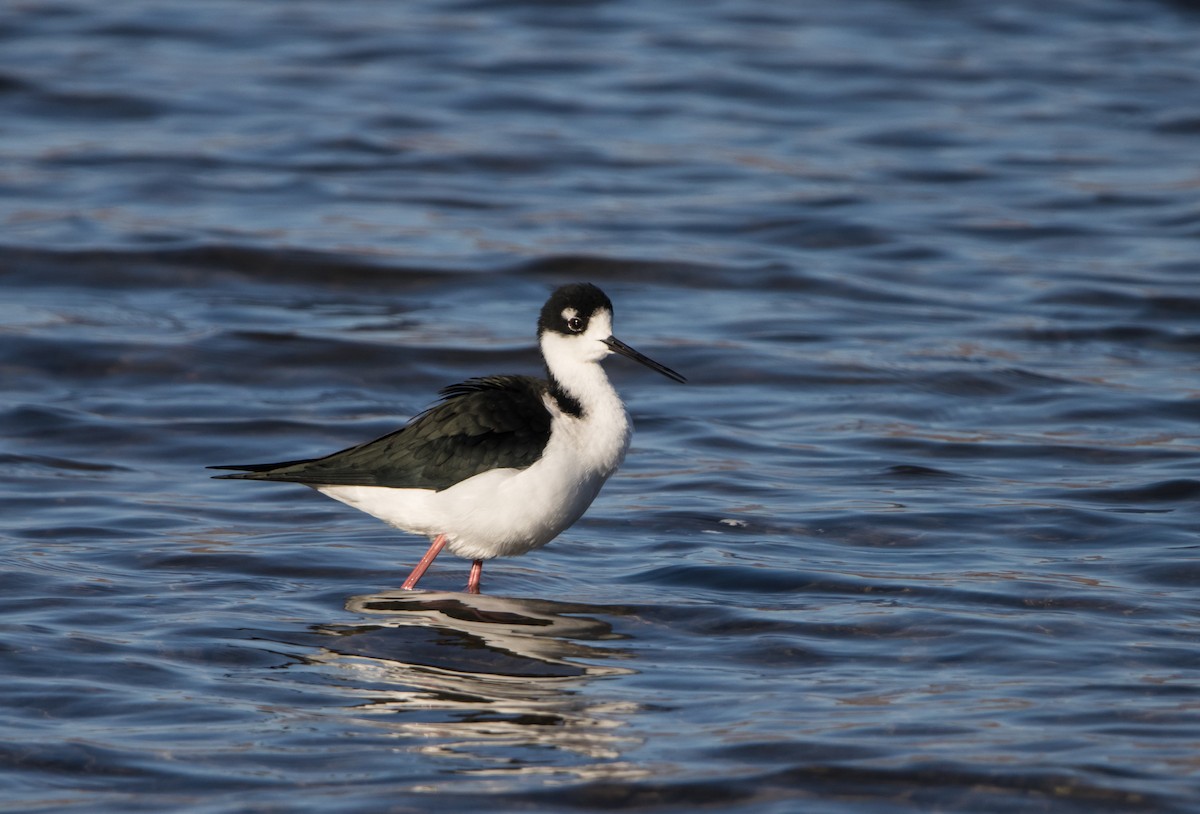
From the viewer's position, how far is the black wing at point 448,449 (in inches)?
→ 297

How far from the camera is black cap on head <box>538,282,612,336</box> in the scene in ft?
26.1

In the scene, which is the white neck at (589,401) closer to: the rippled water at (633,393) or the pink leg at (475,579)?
the rippled water at (633,393)

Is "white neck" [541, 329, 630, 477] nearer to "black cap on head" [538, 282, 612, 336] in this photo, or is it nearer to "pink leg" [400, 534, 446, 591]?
"black cap on head" [538, 282, 612, 336]

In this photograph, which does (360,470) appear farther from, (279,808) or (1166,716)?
(1166,716)

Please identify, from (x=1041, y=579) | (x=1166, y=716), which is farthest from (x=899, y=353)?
(x=1166, y=716)

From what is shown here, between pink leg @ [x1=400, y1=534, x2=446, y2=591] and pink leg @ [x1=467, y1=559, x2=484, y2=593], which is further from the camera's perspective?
pink leg @ [x1=467, y1=559, x2=484, y2=593]

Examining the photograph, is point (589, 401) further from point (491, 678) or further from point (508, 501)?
point (491, 678)

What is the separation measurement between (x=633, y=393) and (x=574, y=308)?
12.1 ft

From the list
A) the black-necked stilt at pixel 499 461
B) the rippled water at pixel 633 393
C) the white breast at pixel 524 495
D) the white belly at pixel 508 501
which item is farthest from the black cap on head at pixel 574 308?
the rippled water at pixel 633 393

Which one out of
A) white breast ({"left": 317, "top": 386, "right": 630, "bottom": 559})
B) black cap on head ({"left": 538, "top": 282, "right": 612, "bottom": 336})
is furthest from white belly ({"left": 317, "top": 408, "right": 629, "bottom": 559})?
black cap on head ({"left": 538, "top": 282, "right": 612, "bottom": 336})

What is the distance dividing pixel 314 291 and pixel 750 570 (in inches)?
248

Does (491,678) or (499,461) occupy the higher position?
(499,461)

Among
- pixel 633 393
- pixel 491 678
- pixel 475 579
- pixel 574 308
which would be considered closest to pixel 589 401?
pixel 574 308

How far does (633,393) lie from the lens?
457 inches
